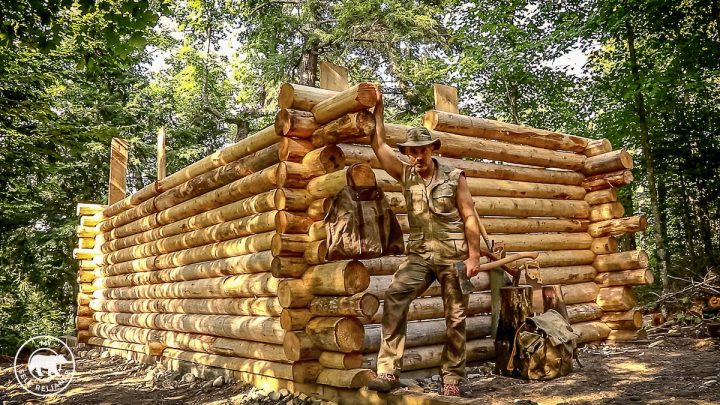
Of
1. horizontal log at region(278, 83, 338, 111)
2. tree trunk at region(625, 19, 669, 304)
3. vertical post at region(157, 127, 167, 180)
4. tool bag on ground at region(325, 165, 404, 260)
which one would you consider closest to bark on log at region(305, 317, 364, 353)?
tool bag on ground at region(325, 165, 404, 260)

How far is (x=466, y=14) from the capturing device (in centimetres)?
1945

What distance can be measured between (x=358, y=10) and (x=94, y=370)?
49.4ft

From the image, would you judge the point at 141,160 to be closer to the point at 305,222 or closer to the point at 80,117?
the point at 80,117

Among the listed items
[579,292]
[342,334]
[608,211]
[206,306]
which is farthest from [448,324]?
[608,211]

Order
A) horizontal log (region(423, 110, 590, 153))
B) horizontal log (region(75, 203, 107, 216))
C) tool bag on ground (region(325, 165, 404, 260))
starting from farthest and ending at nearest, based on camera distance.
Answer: horizontal log (region(75, 203, 107, 216)) < horizontal log (region(423, 110, 590, 153)) < tool bag on ground (region(325, 165, 404, 260))

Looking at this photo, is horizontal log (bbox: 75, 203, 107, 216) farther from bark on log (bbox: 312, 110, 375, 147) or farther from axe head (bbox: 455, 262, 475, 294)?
axe head (bbox: 455, 262, 475, 294)

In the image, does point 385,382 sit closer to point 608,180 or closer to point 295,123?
point 295,123

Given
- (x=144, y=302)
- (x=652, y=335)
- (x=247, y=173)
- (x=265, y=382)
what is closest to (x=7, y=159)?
(x=144, y=302)

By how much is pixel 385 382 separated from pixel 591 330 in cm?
521

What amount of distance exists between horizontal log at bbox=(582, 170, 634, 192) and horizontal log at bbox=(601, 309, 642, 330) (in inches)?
82.4

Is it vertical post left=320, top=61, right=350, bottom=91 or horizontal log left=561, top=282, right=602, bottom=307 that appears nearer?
vertical post left=320, top=61, right=350, bottom=91

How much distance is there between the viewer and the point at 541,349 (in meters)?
5.49

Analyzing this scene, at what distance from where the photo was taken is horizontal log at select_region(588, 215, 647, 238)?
918 cm

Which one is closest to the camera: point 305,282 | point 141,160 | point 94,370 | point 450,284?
point 450,284
